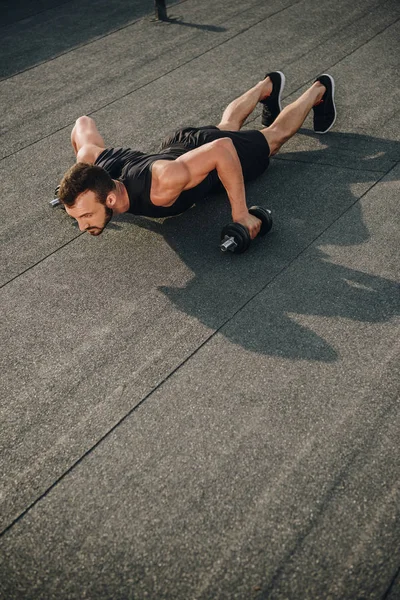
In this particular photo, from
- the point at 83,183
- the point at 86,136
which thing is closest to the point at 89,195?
the point at 83,183

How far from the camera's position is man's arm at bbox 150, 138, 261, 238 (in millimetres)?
3109

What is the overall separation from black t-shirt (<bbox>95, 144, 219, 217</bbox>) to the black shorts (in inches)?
3.0

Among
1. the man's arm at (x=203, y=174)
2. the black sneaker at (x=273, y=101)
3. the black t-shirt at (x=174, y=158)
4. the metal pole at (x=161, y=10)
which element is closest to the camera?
the man's arm at (x=203, y=174)

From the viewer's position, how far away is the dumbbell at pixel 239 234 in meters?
3.15

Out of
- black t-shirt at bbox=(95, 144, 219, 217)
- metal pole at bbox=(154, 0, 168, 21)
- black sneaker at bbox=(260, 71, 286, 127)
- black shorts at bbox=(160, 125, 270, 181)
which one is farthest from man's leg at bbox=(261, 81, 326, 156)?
metal pole at bbox=(154, 0, 168, 21)

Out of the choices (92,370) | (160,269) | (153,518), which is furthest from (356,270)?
(153,518)

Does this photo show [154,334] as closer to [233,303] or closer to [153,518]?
[233,303]

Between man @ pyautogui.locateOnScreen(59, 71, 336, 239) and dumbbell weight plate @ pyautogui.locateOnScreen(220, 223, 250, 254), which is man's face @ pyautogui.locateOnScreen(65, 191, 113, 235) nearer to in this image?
man @ pyautogui.locateOnScreen(59, 71, 336, 239)

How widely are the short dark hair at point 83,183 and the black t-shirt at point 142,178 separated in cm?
17

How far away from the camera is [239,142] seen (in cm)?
366

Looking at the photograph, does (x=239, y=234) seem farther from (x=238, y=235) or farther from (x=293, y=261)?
(x=293, y=261)

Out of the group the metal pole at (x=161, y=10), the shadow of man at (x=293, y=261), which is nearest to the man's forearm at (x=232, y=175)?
the shadow of man at (x=293, y=261)

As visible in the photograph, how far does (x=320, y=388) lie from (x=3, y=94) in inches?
167

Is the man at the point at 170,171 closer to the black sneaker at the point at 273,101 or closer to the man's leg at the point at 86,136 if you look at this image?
the man's leg at the point at 86,136
